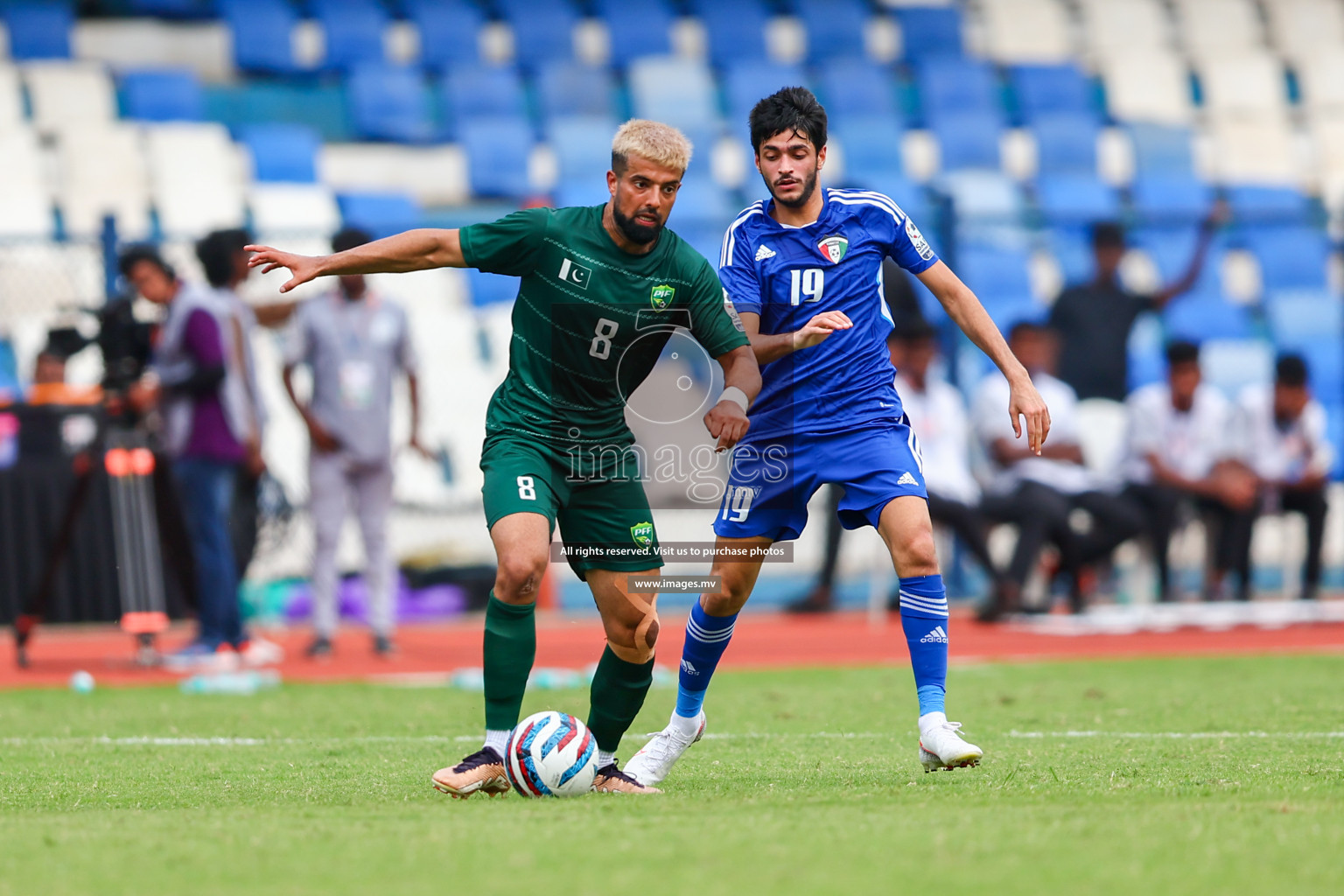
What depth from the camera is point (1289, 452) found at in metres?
13.0

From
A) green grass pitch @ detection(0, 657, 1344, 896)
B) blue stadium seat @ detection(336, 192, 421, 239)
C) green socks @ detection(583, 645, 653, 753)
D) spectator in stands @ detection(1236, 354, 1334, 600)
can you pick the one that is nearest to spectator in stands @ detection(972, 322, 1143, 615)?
spectator in stands @ detection(1236, 354, 1334, 600)

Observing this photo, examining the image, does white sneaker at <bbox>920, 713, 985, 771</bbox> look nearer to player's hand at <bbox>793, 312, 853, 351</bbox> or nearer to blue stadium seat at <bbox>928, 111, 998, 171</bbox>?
player's hand at <bbox>793, 312, 853, 351</bbox>

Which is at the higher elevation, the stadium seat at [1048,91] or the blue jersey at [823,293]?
the stadium seat at [1048,91]

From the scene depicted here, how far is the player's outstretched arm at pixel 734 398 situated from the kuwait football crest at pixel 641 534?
0.36m

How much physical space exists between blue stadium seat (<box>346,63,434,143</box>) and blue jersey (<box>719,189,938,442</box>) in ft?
39.7

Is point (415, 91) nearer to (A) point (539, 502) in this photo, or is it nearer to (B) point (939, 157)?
(B) point (939, 157)

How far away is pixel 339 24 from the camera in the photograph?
17875 mm

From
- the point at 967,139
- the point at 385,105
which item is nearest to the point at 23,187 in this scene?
the point at 385,105

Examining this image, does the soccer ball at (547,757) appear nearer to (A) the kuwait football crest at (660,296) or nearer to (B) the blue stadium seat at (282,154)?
(A) the kuwait football crest at (660,296)

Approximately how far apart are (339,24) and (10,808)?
14.1 metres

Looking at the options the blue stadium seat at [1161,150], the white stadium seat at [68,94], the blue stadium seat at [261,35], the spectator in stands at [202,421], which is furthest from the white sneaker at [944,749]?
the blue stadium seat at [1161,150]

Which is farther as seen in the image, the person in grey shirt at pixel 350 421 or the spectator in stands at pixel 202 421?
the person in grey shirt at pixel 350 421

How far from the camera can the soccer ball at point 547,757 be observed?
5.08 meters

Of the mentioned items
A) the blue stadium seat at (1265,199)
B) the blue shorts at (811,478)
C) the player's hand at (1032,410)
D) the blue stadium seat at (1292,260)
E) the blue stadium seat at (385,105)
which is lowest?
Answer: the blue shorts at (811,478)
